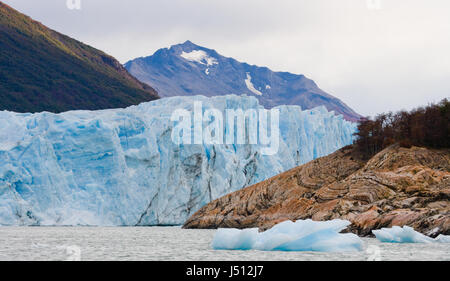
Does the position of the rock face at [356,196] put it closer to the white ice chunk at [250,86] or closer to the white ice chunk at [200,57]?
the white ice chunk at [250,86]

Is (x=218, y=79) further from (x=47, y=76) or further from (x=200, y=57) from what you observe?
(x=47, y=76)

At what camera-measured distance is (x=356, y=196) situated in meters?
24.9

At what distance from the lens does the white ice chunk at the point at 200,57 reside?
164087 mm

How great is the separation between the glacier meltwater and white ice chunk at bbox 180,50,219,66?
121 meters

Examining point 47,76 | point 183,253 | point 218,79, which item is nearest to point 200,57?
point 218,79

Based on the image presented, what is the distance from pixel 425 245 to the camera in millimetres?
17938

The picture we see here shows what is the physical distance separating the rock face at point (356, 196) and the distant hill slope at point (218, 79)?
99455 millimetres

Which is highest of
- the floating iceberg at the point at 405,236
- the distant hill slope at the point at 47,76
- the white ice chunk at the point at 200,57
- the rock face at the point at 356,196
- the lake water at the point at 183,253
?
the white ice chunk at the point at 200,57

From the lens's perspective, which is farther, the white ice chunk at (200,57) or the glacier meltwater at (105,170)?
the white ice chunk at (200,57)

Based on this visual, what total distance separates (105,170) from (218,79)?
117m

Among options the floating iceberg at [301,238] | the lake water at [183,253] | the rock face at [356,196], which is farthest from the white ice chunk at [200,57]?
the floating iceberg at [301,238]

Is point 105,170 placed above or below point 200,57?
below

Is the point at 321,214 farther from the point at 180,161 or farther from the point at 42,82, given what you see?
the point at 42,82

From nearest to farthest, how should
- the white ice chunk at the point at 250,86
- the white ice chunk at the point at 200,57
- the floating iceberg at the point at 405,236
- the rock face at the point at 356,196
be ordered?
the floating iceberg at the point at 405,236 < the rock face at the point at 356,196 < the white ice chunk at the point at 250,86 < the white ice chunk at the point at 200,57
